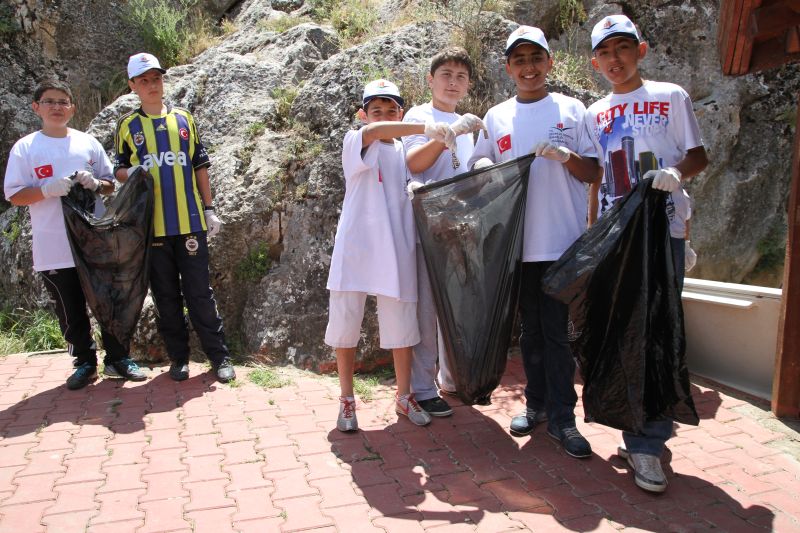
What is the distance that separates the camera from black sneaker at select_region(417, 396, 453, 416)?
3.63m

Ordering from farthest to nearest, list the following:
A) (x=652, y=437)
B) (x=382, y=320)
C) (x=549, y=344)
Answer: (x=382, y=320)
(x=549, y=344)
(x=652, y=437)

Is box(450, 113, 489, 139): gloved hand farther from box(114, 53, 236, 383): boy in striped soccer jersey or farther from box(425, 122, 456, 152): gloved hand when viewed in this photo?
box(114, 53, 236, 383): boy in striped soccer jersey

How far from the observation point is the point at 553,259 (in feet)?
10.1

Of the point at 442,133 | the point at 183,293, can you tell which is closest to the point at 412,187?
the point at 442,133

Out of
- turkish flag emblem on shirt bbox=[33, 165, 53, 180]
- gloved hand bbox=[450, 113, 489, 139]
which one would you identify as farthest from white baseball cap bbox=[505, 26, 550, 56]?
turkish flag emblem on shirt bbox=[33, 165, 53, 180]

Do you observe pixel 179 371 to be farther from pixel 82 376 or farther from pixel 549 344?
pixel 549 344

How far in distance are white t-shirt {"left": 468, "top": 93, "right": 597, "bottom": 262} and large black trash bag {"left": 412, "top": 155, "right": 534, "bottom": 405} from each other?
0.25ft

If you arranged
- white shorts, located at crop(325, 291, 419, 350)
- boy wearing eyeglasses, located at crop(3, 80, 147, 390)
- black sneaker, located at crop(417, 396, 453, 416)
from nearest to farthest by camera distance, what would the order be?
white shorts, located at crop(325, 291, 419, 350)
black sneaker, located at crop(417, 396, 453, 416)
boy wearing eyeglasses, located at crop(3, 80, 147, 390)

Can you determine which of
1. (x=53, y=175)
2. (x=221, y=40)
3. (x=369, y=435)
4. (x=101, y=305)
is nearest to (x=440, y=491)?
(x=369, y=435)

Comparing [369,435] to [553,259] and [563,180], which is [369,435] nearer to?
[553,259]

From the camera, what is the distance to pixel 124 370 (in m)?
4.30

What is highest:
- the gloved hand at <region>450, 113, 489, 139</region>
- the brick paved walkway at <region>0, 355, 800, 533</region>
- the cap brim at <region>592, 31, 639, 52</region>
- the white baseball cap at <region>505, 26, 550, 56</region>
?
the white baseball cap at <region>505, 26, 550, 56</region>

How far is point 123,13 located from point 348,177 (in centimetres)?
608

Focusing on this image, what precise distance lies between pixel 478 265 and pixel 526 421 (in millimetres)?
911
